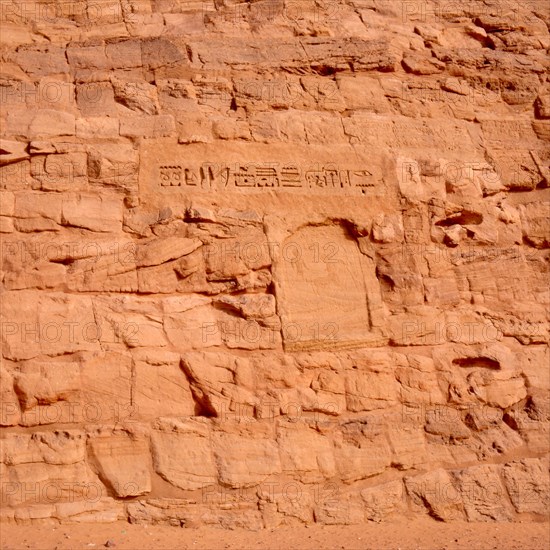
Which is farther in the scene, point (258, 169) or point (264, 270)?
point (258, 169)

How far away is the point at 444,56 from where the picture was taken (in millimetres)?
5250

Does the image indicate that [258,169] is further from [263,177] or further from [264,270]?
[264,270]

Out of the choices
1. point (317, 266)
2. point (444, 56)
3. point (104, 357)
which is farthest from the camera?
point (444, 56)

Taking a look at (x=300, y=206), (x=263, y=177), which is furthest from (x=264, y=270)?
(x=263, y=177)

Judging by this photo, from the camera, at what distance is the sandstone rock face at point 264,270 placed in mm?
3957

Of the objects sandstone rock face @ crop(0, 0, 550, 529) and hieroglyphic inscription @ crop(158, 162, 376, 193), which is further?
hieroglyphic inscription @ crop(158, 162, 376, 193)

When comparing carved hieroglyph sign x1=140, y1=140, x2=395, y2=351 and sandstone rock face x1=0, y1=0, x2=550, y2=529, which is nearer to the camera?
sandstone rock face x1=0, y1=0, x2=550, y2=529

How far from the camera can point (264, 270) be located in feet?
14.3

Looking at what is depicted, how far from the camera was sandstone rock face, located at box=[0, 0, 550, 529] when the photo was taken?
396 centimetres

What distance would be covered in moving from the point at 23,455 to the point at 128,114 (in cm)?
226

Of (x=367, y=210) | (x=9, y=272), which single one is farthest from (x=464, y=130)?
(x=9, y=272)

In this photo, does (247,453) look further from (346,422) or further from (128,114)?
(128,114)

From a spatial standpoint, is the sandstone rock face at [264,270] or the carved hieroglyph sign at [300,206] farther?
the carved hieroglyph sign at [300,206]

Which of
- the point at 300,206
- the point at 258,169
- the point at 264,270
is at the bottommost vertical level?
the point at 264,270
